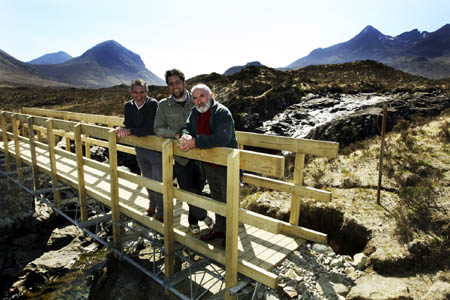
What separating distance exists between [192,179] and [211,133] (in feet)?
3.22

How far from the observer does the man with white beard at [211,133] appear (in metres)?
3.25

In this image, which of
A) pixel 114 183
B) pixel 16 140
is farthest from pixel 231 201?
pixel 16 140

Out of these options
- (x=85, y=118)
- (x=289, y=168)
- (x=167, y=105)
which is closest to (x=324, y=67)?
(x=289, y=168)

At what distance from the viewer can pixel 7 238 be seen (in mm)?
7715

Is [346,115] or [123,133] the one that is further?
[346,115]

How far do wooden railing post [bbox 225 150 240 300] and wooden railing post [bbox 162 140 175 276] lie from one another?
3.46ft

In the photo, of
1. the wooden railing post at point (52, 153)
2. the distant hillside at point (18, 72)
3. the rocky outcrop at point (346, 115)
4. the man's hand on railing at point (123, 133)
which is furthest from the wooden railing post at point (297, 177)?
the distant hillside at point (18, 72)

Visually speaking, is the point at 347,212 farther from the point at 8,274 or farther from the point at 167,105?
the point at 8,274

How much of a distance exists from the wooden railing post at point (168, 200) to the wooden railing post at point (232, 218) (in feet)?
3.46

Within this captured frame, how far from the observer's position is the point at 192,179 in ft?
13.8

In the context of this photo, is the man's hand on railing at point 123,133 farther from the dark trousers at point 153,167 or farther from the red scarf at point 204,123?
the red scarf at point 204,123

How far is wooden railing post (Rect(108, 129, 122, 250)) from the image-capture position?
181 inches

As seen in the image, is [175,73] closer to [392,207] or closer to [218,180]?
[218,180]

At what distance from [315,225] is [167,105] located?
4362 mm
